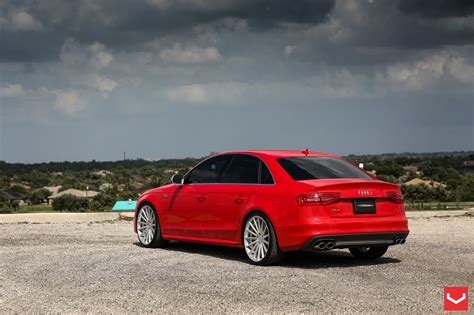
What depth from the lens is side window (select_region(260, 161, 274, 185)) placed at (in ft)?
39.0

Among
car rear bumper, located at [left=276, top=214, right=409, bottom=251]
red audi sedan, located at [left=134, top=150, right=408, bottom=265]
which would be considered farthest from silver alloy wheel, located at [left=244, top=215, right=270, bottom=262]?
car rear bumper, located at [left=276, top=214, right=409, bottom=251]

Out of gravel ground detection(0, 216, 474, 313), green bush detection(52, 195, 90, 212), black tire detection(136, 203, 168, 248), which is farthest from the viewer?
green bush detection(52, 195, 90, 212)

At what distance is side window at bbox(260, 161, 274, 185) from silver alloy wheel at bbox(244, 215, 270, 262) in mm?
540

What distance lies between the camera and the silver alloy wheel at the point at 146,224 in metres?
14.3

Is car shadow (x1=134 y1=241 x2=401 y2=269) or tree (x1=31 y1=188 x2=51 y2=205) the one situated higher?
car shadow (x1=134 y1=241 x2=401 y2=269)

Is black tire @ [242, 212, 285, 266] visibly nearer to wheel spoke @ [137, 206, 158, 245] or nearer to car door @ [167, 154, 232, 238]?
car door @ [167, 154, 232, 238]

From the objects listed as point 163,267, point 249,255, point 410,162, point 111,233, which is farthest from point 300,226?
point 410,162

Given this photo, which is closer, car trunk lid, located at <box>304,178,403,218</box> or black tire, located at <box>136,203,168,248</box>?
car trunk lid, located at <box>304,178,403,218</box>

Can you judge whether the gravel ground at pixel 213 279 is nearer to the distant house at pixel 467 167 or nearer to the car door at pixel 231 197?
the car door at pixel 231 197

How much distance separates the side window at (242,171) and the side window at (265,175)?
0.11 metres

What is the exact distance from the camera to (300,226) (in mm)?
11094

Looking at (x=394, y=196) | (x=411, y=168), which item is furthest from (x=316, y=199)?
(x=411, y=168)

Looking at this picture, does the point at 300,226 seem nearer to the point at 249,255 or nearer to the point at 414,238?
the point at 249,255

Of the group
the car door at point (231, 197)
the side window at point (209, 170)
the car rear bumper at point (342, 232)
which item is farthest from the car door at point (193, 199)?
the car rear bumper at point (342, 232)
